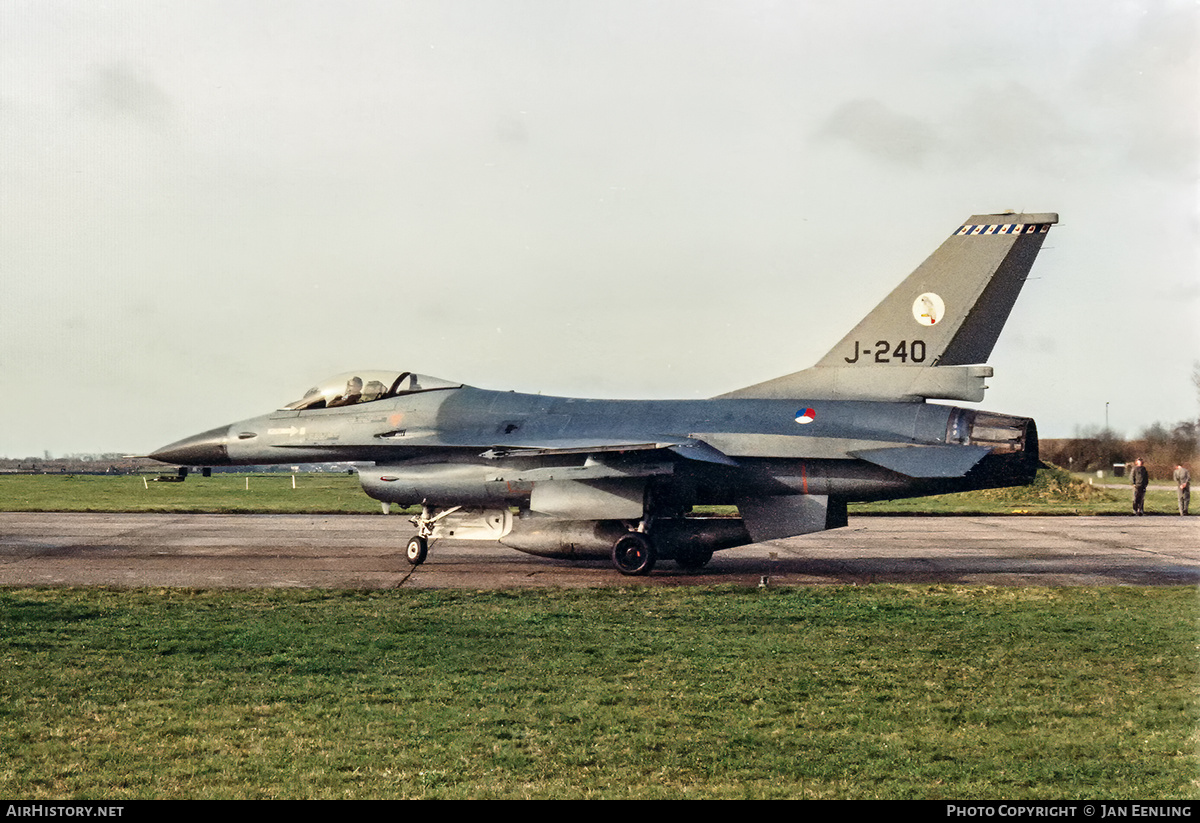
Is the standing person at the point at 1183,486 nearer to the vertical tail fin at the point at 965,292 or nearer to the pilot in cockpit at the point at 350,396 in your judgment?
the vertical tail fin at the point at 965,292

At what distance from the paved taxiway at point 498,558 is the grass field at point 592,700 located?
3092 millimetres

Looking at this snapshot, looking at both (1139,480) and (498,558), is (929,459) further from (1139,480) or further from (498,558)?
(1139,480)

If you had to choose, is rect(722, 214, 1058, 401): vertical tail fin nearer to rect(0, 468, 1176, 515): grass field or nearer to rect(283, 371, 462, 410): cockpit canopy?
rect(283, 371, 462, 410): cockpit canopy

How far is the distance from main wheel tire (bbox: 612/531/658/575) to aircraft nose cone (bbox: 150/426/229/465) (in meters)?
8.01

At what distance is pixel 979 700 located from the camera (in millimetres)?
7918

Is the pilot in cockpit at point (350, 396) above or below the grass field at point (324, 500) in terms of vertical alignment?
above

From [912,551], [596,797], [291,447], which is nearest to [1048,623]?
[596,797]

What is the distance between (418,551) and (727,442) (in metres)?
5.65

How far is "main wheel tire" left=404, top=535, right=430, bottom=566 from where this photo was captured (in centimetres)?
1761

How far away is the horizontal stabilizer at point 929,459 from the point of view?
48.1 feet

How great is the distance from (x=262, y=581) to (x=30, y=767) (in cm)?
943

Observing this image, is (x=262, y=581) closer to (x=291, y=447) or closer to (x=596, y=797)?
(x=291, y=447)

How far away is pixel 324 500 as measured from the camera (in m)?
38.0

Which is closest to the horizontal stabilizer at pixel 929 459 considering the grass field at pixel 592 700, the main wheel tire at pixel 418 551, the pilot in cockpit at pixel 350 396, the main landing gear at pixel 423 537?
the grass field at pixel 592 700
